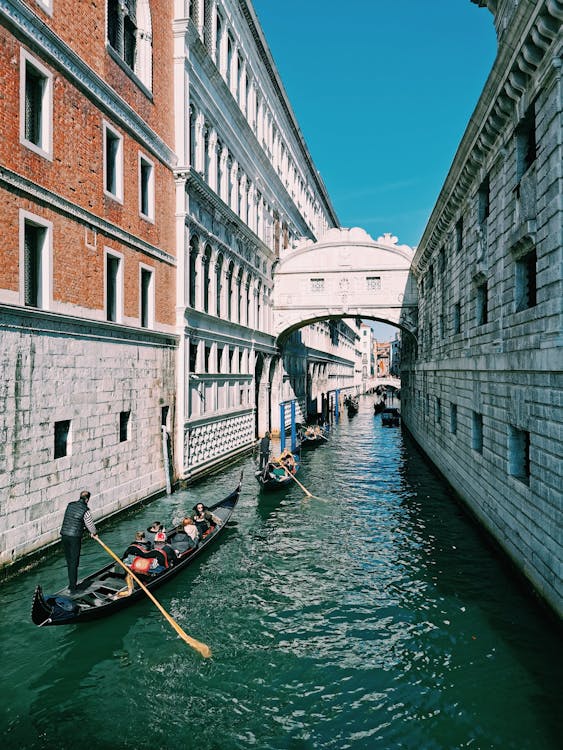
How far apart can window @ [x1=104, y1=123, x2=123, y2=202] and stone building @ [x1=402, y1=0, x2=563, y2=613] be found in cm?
799

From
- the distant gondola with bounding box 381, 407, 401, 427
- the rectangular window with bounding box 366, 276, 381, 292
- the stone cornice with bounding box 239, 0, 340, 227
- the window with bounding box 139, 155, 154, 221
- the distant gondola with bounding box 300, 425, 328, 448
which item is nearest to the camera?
the window with bounding box 139, 155, 154, 221

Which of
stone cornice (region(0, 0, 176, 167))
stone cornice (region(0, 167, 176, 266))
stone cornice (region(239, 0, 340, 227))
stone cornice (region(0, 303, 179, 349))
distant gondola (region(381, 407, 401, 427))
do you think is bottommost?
distant gondola (region(381, 407, 401, 427))

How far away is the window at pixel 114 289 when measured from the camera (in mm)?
12898

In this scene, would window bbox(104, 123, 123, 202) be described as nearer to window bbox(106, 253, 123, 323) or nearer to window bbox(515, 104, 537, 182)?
window bbox(106, 253, 123, 323)

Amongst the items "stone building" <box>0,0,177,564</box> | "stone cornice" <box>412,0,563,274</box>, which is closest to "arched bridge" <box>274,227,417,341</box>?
"stone cornice" <box>412,0,563,274</box>

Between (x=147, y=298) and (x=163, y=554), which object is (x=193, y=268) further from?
(x=163, y=554)

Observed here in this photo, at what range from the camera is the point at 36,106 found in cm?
1013

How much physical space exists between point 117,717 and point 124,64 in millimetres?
13144

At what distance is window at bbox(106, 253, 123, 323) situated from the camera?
12898mm

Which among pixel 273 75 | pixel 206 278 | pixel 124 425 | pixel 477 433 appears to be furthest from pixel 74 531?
pixel 273 75

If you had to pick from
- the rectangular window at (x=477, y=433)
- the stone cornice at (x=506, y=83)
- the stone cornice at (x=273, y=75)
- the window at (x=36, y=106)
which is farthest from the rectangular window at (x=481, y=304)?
the stone cornice at (x=273, y=75)

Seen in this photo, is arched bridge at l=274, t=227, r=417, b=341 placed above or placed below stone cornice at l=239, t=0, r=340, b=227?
below

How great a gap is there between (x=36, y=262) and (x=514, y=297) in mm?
8740

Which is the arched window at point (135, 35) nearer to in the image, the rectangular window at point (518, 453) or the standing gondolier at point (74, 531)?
the standing gondolier at point (74, 531)
